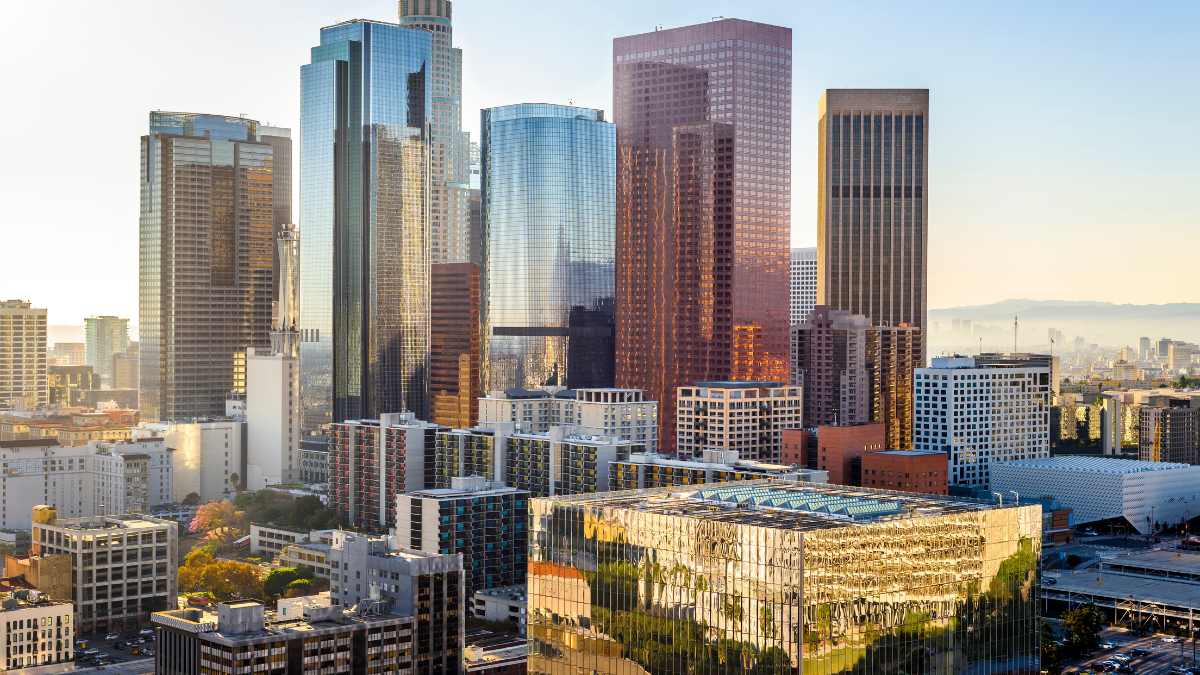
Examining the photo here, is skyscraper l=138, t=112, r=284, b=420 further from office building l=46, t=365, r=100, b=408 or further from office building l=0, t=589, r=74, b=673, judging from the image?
office building l=0, t=589, r=74, b=673

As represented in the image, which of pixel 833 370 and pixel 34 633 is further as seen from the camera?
pixel 833 370

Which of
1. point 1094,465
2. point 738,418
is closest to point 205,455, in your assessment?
point 738,418

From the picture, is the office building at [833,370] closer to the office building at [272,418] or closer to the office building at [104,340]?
the office building at [272,418]

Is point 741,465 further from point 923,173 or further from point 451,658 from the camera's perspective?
point 923,173

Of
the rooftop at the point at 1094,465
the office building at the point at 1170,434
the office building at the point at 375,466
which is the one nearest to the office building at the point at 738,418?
the office building at the point at 375,466

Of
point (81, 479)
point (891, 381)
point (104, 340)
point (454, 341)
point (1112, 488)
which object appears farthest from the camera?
point (104, 340)

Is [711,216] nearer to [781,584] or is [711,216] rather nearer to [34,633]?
[34,633]

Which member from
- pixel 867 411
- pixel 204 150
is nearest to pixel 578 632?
pixel 867 411
